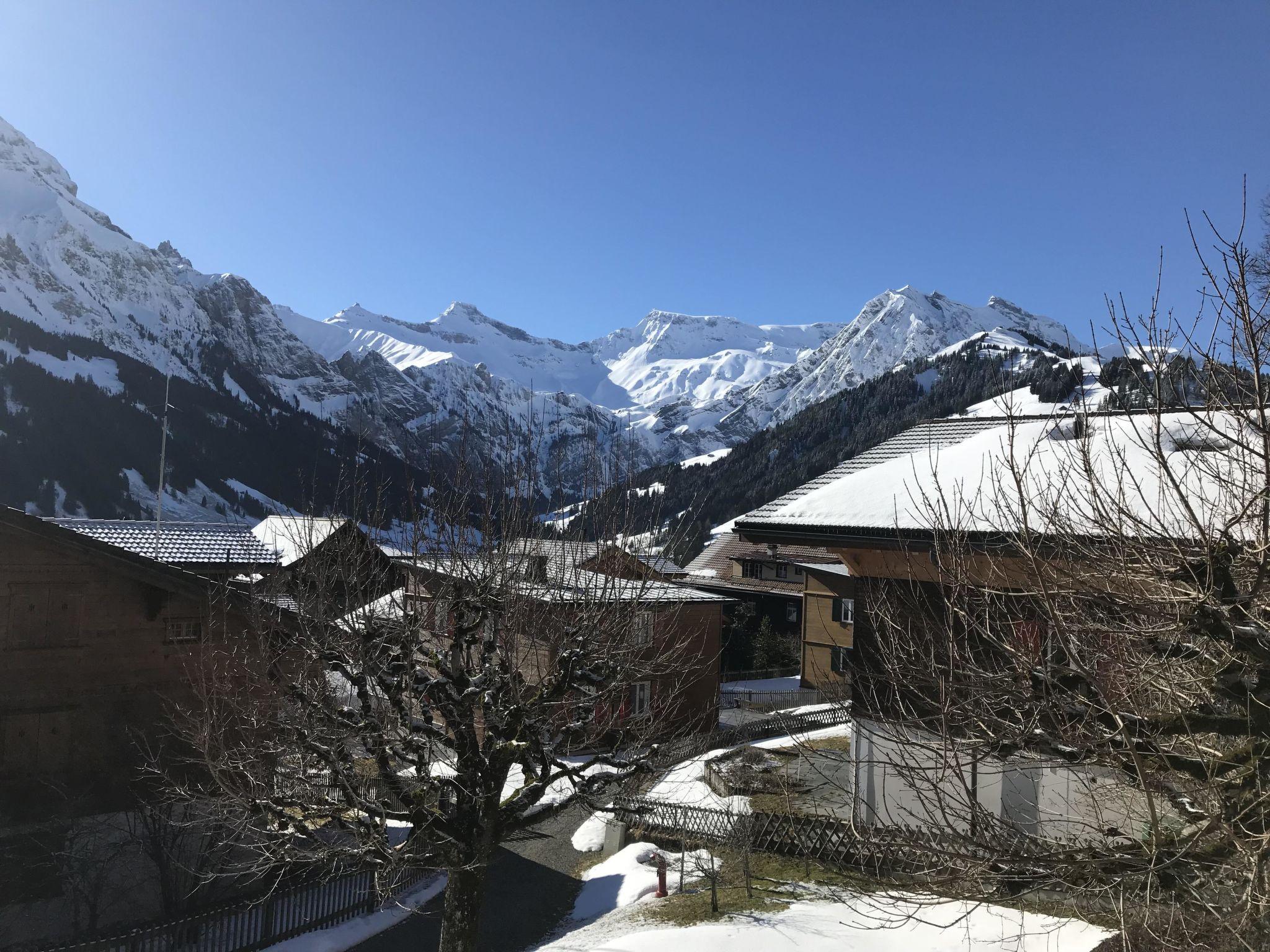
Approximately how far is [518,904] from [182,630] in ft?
28.5

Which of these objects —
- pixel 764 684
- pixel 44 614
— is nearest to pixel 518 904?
pixel 44 614

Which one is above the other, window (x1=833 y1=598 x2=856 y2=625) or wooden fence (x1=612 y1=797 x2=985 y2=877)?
window (x1=833 y1=598 x2=856 y2=625)

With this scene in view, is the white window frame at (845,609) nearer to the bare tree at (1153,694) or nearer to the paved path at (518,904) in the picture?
the paved path at (518,904)

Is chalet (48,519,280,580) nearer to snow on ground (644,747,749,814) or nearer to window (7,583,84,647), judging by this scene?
window (7,583,84,647)

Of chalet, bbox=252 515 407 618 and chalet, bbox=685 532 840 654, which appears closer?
chalet, bbox=252 515 407 618

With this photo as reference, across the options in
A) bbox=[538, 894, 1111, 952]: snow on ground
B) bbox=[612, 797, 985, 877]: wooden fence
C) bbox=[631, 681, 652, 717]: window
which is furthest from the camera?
bbox=[631, 681, 652, 717]: window

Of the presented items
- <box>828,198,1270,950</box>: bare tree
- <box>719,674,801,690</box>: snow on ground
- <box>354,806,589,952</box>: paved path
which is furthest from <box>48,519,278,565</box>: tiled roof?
<box>719,674,801,690</box>: snow on ground

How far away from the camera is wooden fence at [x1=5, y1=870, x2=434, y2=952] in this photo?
1206 cm

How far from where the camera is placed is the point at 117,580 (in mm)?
15484

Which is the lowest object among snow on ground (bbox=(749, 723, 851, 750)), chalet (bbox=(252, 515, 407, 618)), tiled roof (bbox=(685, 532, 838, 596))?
snow on ground (bbox=(749, 723, 851, 750))

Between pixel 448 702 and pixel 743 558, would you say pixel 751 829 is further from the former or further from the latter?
pixel 743 558

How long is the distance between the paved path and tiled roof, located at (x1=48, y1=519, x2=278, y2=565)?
1037cm

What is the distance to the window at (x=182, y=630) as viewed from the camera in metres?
16.0

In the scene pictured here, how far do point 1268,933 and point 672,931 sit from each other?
9279 mm
